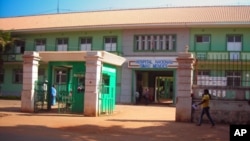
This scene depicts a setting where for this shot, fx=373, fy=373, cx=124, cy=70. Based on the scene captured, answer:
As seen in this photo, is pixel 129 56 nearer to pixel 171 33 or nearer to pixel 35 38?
pixel 171 33

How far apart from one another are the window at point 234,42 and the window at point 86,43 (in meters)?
11.6

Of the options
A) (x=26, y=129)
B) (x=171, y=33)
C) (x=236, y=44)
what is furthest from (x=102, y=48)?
(x=26, y=129)

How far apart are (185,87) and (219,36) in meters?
13.9

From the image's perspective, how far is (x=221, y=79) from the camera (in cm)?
1645

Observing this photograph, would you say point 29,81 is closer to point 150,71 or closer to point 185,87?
point 185,87

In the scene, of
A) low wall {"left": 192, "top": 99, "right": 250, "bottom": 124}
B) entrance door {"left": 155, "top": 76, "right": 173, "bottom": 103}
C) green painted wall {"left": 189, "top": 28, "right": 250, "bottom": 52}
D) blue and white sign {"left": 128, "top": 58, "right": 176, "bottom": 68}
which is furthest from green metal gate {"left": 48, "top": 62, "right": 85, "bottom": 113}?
entrance door {"left": 155, "top": 76, "right": 173, "bottom": 103}

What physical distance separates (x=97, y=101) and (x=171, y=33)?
13.8 meters

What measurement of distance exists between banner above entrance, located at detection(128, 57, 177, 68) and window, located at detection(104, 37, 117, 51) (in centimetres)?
208

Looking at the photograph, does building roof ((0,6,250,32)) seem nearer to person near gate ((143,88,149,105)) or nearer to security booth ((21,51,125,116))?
person near gate ((143,88,149,105))

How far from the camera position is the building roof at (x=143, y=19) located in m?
28.8

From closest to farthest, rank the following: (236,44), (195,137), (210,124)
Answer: (195,137) → (210,124) → (236,44)

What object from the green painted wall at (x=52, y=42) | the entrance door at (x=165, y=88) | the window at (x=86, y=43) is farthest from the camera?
the entrance door at (x=165, y=88)

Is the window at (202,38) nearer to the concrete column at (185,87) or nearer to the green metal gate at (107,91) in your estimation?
the green metal gate at (107,91)

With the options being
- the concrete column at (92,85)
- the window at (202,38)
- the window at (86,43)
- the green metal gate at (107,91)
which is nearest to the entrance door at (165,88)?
the window at (86,43)
